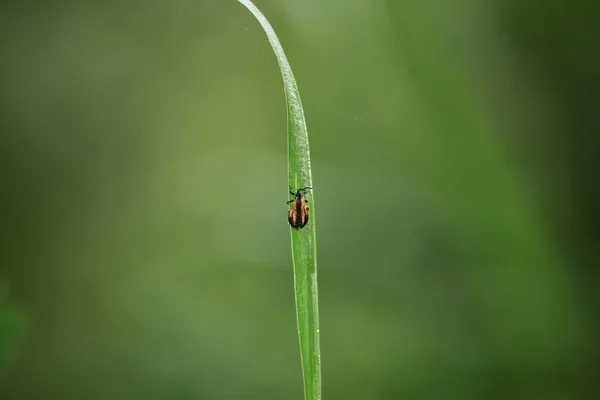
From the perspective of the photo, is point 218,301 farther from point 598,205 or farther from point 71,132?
point 598,205

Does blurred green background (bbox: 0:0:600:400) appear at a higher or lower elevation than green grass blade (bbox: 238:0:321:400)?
higher

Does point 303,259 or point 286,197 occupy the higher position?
point 286,197

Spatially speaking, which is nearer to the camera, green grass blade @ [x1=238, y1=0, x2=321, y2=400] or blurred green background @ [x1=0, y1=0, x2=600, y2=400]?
green grass blade @ [x1=238, y1=0, x2=321, y2=400]

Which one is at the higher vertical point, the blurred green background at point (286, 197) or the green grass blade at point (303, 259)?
the blurred green background at point (286, 197)

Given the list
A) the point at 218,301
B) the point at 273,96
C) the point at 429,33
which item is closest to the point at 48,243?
the point at 218,301

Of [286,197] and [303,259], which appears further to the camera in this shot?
[286,197]
